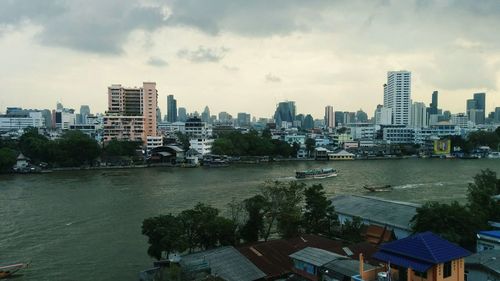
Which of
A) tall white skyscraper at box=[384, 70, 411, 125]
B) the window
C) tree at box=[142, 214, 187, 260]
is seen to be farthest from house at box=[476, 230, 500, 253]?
tall white skyscraper at box=[384, 70, 411, 125]

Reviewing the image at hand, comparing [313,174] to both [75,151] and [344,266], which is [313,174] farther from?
[344,266]

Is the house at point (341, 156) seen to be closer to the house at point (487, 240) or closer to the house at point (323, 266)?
the house at point (487, 240)

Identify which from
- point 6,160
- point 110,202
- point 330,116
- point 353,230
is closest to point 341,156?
point 110,202

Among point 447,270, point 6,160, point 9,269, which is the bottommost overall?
point 9,269

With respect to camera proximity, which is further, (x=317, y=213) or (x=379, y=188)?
(x=379, y=188)

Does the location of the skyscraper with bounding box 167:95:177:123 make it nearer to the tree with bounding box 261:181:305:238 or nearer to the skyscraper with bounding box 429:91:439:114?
the skyscraper with bounding box 429:91:439:114

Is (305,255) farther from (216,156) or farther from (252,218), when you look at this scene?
(216,156)

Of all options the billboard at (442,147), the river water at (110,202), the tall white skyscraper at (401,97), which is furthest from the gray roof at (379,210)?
the tall white skyscraper at (401,97)

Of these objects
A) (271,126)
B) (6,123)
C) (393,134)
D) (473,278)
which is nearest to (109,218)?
(473,278)
